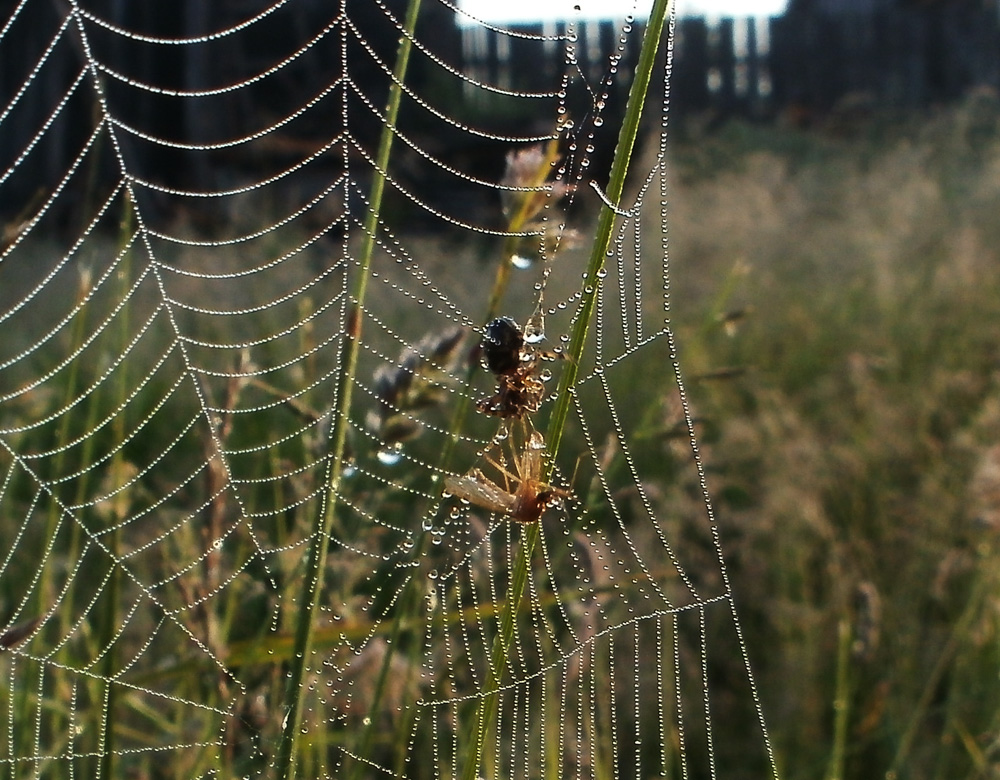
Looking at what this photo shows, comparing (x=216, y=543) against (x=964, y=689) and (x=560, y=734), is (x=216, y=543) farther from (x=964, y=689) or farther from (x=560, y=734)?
(x=964, y=689)

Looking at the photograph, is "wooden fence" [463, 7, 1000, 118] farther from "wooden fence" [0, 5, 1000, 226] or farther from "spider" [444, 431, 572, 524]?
"spider" [444, 431, 572, 524]

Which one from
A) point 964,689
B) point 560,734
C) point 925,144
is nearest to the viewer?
point 560,734

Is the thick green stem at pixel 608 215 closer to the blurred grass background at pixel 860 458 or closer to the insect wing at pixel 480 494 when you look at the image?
the insect wing at pixel 480 494

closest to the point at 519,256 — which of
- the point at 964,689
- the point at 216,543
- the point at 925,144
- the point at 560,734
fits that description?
the point at 216,543

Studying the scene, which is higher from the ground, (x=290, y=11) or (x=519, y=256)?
(x=290, y=11)

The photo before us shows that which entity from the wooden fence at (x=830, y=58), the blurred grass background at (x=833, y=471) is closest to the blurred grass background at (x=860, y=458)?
the blurred grass background at (x=833, y=471)

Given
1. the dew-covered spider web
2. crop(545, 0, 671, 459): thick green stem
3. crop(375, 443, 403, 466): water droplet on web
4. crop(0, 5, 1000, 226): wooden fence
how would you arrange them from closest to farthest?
crop(545, 0, 671, 459): thick green stem → the dew-covered spider web → crop(375, 443, 403, 466): water droplet on web → crop(0, 5, 1000, 226): wooden fence

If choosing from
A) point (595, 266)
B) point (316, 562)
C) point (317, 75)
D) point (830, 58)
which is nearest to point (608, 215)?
point (595, 266)

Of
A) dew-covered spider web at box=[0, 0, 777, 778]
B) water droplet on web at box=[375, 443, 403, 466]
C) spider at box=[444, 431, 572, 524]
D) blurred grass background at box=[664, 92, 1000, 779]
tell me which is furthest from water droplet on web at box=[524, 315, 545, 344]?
blurred grass background at box=[664, 92, 1000, 779]

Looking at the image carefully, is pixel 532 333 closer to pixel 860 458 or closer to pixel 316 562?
pixel 316 562
